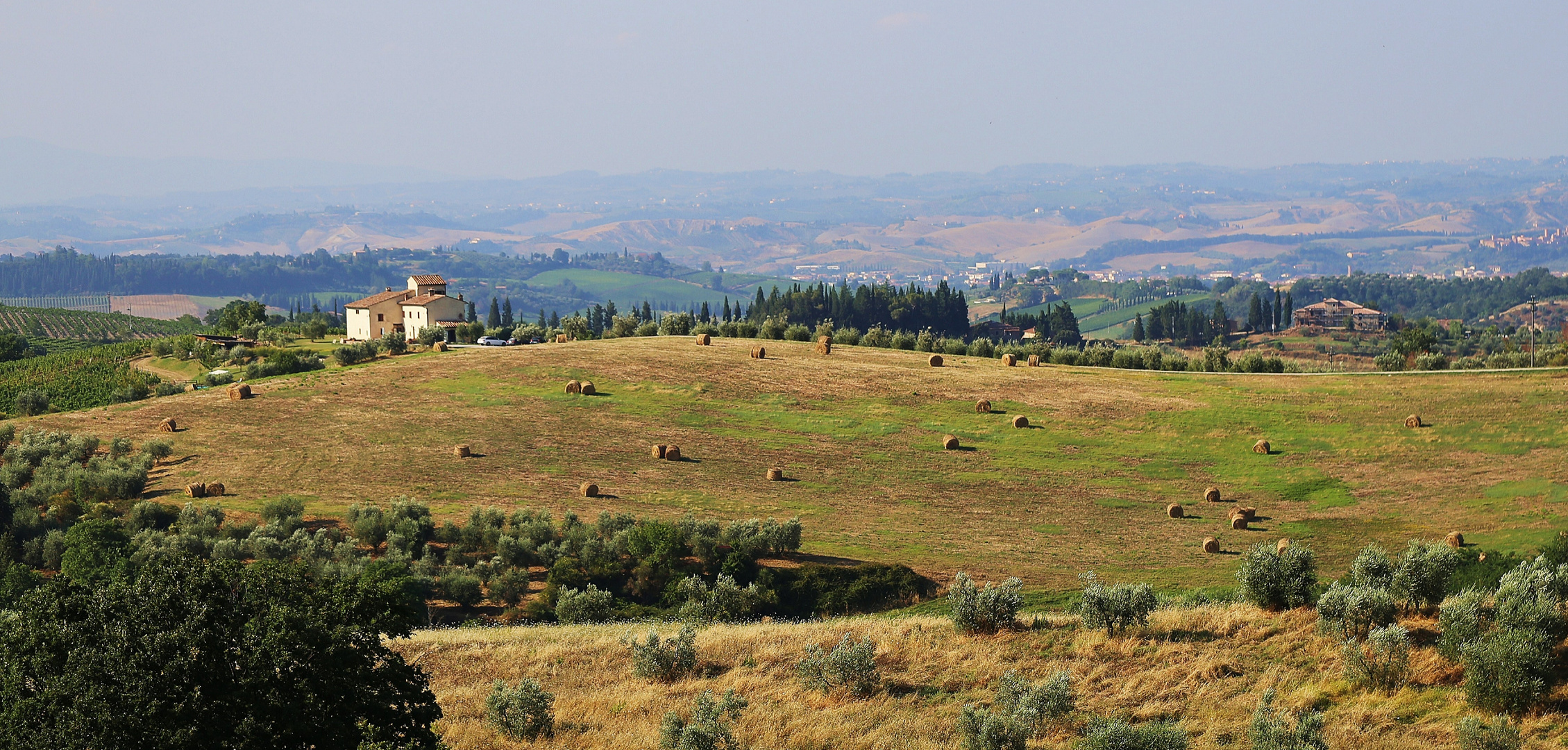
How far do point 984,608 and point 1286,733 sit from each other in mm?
9526

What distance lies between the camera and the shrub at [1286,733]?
19547mm

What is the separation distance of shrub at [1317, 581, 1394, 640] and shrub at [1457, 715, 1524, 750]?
15.0ft

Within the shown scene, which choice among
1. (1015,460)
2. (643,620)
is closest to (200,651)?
(643,620)

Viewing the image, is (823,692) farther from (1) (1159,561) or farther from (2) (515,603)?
(1) (1159,561)

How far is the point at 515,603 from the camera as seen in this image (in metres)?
43.8

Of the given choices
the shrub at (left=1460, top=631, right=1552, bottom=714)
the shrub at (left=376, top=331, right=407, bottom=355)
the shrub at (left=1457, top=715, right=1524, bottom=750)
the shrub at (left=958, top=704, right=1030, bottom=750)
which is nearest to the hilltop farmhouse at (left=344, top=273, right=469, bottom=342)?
the shrub at (left=376, top=331, right=407, bottom=355)

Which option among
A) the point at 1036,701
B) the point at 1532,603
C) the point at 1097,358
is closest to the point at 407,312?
the point at 1097,358

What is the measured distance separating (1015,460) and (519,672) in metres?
39.2

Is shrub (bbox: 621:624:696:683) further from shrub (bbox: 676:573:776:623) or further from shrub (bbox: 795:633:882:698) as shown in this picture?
shrub (bbox: 676:573:776:623)

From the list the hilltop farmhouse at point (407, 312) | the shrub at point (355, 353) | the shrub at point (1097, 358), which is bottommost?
the shrub at point (1097, 358)

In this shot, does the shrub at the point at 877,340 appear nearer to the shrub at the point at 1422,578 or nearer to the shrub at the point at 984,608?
the shrub at the point at 984,608

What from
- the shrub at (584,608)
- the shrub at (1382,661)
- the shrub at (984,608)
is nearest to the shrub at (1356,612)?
the shrub at (1382,661)

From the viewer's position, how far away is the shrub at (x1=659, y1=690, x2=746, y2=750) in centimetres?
2109

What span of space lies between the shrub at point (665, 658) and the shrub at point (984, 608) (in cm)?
688
